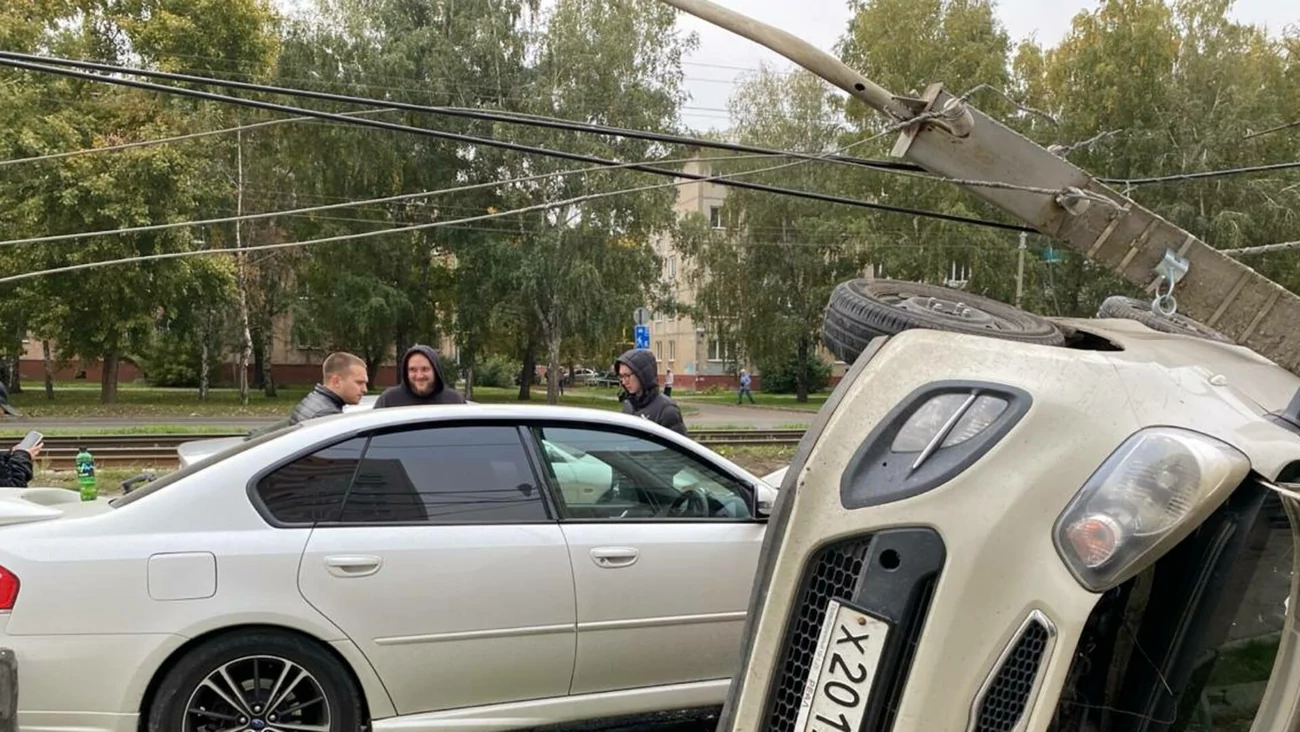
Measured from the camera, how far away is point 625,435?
12.9ft

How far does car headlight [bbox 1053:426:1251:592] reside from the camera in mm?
1639

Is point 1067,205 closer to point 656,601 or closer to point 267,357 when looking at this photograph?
point 656,601

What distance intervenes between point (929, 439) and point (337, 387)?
168 inches

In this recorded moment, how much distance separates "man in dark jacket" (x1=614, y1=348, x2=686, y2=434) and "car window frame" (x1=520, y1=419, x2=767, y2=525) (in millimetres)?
1680

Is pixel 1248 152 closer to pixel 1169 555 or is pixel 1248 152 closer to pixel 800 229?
pixel 800 229

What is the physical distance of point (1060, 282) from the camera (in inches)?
1175

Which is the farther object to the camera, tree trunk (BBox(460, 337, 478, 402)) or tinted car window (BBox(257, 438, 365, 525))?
tree trunk (BBox(460, 337, 478, 402))

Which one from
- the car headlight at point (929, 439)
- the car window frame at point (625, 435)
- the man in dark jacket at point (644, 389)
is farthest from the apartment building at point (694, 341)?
the car headlight at point (929, 439)

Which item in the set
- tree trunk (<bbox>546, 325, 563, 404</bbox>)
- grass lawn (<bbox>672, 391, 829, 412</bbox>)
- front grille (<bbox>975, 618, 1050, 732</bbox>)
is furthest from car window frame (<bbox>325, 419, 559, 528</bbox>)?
grass lawn (<bbox>672, 391, 829, 412</bbox>)

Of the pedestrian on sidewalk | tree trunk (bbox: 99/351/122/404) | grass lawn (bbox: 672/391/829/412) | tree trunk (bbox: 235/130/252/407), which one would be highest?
tree trunk (bbox: 235/130/252/407)

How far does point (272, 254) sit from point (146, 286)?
7664 mm

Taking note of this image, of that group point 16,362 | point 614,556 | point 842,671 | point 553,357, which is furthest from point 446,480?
point 16,362

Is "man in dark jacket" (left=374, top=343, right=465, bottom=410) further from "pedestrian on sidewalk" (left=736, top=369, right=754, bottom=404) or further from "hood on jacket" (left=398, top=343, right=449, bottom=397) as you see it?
"pedestrian on sidewalk" (left=736, top=369, right=754, bottom=404)

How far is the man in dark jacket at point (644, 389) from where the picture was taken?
571 centimetres
